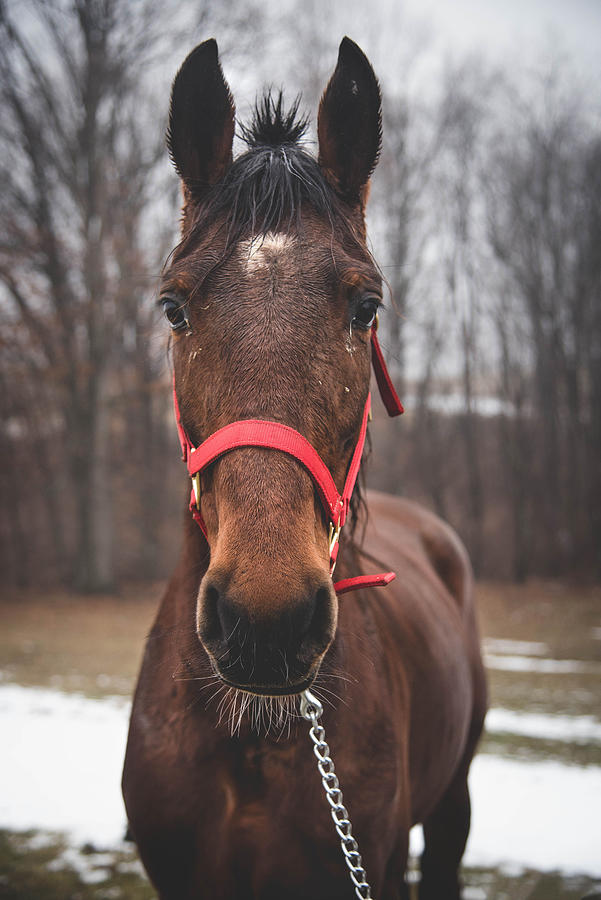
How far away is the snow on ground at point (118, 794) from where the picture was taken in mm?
4148

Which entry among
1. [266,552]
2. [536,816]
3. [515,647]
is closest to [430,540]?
[536,816]

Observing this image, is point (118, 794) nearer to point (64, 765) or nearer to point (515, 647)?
point (64, 765)

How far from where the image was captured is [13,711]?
6605 mm

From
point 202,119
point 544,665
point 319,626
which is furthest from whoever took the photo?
point 544,665

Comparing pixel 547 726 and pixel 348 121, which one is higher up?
pixel 348 121

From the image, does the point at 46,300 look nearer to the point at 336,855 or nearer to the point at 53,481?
the point at 53,481

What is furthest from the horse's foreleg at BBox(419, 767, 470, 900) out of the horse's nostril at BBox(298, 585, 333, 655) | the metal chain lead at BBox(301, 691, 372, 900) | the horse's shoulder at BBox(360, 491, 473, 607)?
the horse's nostril at BBox(298, 585, 333, 655)

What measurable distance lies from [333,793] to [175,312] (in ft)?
4.85

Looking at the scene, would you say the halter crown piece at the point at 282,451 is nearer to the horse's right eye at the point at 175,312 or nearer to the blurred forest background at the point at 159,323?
the horse's right eye at the point at 175,312

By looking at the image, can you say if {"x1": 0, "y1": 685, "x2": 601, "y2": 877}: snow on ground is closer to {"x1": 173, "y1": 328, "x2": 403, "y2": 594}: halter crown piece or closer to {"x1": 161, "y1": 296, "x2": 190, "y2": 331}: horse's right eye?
{"x1": 173, "y1": 328, "x2": 403, "y2": 594}: halter crown piece

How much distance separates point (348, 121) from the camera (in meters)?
2.11

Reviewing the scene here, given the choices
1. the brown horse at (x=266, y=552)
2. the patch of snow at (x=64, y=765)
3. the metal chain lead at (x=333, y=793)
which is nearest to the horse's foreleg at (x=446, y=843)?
the brown horse at (x=266, y=552)

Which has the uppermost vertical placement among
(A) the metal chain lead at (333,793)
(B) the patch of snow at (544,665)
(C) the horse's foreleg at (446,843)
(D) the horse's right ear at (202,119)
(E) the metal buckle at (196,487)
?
(D) the horse's right ear at (202,119)

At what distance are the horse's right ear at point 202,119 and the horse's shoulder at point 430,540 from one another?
2.48 meters
